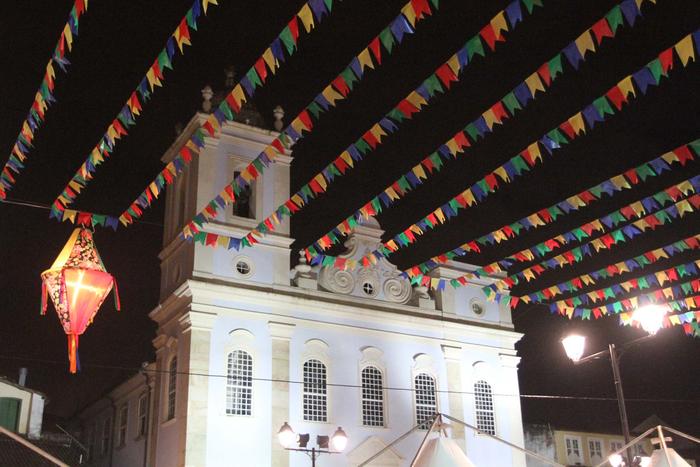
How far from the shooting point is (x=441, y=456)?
11492mm

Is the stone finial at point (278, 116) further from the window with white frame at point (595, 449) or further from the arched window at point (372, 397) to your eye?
the window with white frame at point (595, 449)

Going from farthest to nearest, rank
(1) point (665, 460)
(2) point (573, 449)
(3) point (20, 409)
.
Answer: (2) point (573, 449) → (3) point (20, 409) → (1) point (665, 460)

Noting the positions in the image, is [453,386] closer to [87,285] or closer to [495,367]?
[495,367]

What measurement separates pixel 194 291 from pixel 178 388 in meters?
2.72

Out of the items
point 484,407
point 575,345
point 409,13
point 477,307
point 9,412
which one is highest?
point 477,307

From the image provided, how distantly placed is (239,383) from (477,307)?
9626mm

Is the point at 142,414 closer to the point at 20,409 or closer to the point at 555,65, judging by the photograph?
the point at 20,409

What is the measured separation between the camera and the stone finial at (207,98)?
2475 cm

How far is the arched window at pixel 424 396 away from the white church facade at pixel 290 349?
46mm

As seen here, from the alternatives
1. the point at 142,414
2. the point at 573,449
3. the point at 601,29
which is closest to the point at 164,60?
the point at 601,29

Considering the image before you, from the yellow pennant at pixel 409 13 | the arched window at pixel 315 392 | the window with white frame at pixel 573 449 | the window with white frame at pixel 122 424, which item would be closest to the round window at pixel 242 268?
the arched window at pixel 315 392

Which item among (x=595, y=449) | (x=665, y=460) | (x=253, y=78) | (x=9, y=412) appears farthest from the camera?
(x=595, y=449)

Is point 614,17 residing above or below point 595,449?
above

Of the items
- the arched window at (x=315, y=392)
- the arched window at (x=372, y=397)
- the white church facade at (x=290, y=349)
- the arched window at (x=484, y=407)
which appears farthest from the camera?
the arched window at (x=484, y=407)
